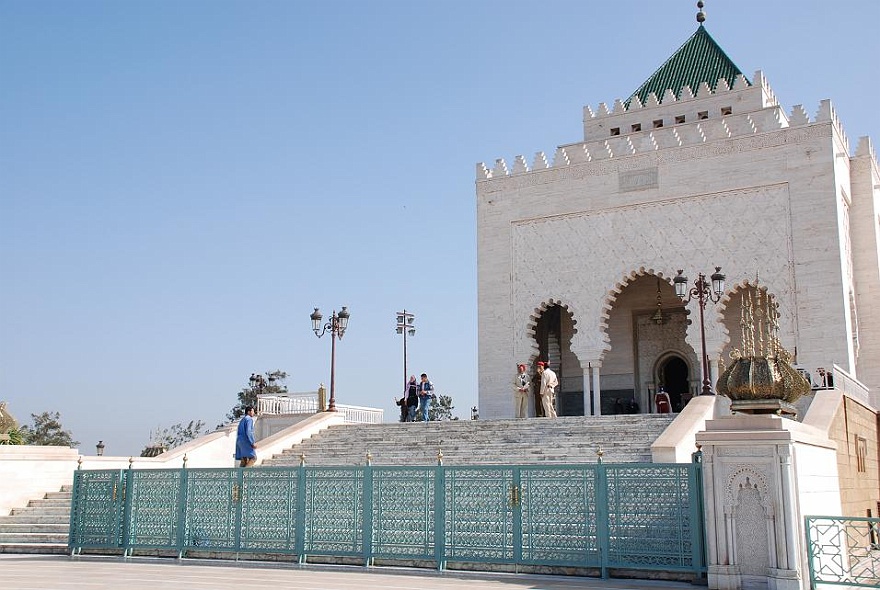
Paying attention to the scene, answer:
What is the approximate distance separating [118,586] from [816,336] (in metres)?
13.4

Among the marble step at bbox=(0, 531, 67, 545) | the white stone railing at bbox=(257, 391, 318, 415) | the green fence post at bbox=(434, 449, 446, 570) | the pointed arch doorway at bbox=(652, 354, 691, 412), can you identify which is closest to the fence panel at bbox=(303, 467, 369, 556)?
the green fence post at bbox=(434, 449, 446, 570)

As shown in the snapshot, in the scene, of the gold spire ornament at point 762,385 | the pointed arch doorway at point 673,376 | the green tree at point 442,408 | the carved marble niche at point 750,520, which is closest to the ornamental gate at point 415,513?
the carved marble niche at point 750,520

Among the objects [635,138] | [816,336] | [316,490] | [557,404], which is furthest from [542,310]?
[316,490]

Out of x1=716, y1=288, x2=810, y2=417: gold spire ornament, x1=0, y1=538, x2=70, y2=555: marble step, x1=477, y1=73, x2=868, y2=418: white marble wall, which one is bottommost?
x1=0, y1=538, x2=70, y2=555: marble step

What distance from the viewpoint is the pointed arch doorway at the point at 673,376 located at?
62.3 feet

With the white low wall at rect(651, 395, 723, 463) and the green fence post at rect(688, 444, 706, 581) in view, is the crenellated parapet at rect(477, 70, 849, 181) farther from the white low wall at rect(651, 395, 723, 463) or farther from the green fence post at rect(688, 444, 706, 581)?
the green fence post at rect(688, 444, 706, 581)

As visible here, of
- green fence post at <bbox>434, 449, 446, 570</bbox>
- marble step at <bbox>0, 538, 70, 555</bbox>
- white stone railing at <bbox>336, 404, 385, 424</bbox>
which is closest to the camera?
green fence post at <bbox>434, 449, 446, 570</bbox>

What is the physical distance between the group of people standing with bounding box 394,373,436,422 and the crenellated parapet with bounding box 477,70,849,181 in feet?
19.7

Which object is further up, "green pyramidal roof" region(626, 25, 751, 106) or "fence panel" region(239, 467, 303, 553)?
"green pyramidal roof" region(626, 25, 751, 106)

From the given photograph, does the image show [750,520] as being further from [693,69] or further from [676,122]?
[693,69]

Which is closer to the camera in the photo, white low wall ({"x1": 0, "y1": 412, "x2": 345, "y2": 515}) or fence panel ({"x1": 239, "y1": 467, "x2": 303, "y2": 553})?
fence panel ({"x1": 239, "y1": 467, "x2": 303, "y2": 553})

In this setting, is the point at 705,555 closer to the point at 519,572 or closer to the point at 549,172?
the point at 519,572

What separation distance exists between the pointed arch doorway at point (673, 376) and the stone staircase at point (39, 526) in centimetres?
1224

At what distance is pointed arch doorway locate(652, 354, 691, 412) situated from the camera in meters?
19.0
